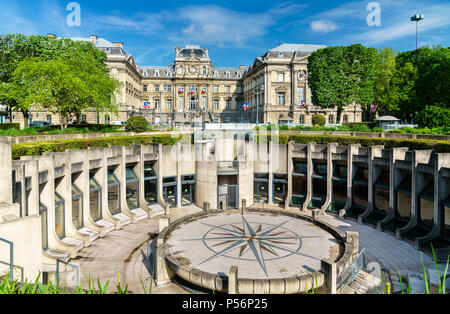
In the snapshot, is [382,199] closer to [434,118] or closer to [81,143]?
[434,118]

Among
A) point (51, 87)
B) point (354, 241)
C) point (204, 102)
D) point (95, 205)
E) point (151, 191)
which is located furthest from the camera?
point (204, 102)

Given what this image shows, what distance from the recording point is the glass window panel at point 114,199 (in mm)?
27531

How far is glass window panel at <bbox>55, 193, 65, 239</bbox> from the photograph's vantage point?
853 inches

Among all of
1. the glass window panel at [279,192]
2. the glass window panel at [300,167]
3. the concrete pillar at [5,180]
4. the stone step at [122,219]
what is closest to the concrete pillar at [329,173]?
the glass window panel at [300,167]

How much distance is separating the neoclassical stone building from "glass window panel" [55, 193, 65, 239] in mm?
50624

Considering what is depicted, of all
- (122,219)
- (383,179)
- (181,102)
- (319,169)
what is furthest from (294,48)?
(122,219)

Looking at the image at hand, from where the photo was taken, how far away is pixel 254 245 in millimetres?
18984

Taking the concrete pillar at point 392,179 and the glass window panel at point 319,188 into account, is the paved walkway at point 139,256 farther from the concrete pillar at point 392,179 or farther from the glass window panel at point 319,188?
the glass window panel at point 319,188

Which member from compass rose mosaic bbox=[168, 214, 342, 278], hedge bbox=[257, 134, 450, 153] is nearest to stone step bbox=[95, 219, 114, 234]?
compass rose mosaic bbox=[168, 214, 342, 278]

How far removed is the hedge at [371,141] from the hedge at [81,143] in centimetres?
1202

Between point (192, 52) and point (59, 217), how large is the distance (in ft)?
304

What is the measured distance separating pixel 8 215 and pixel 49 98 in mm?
27521

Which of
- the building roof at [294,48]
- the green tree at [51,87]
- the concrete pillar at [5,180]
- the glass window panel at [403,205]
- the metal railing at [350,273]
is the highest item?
the building roof at [294,48]

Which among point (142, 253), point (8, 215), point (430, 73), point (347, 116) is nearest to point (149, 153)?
point (142, 253)
